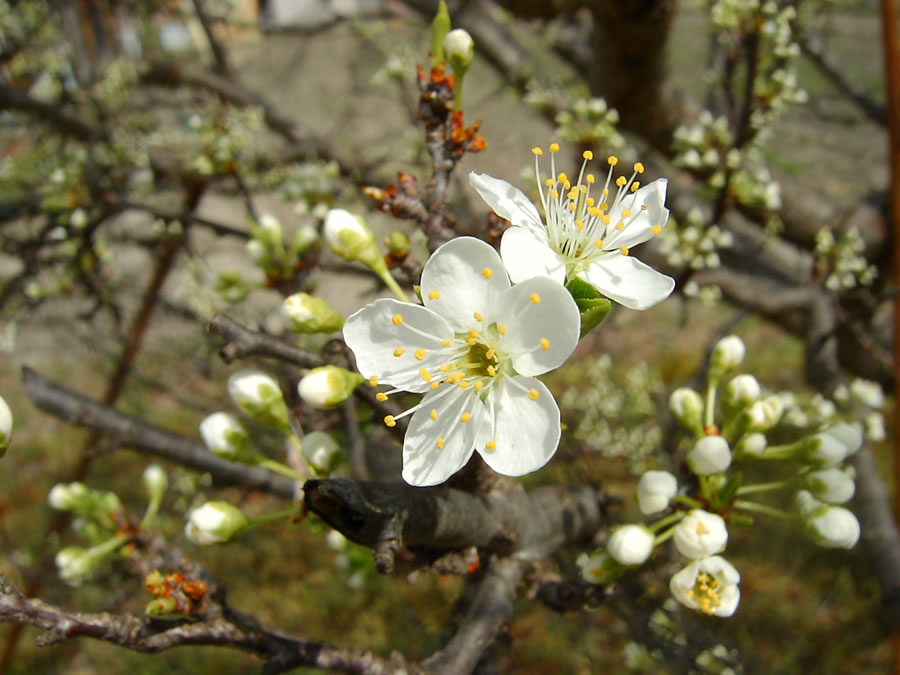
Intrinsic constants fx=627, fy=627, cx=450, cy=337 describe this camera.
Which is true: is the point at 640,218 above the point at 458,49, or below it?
below

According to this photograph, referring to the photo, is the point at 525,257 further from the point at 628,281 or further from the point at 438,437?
the point at 438,437

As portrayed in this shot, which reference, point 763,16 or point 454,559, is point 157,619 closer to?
point 454,559

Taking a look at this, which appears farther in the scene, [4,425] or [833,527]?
[833,527]

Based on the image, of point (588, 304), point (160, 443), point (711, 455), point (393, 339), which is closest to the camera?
point (588, 304)

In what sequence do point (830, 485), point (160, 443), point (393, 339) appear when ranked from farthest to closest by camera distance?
point (160, 443)
point (830, 485)
point (393, 339)

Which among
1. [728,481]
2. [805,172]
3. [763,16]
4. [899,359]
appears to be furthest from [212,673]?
[805,172]

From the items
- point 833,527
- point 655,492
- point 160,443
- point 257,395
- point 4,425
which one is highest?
point 4,425

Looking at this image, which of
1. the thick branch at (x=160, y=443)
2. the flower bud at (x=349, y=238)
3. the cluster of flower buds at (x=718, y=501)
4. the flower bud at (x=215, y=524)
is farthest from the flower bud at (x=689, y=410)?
the thick branch at (x=160, y=443)

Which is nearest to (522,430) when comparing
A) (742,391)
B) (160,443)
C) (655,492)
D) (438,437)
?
(438,437)
